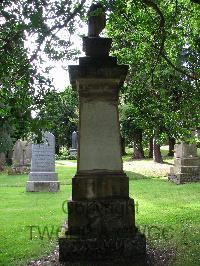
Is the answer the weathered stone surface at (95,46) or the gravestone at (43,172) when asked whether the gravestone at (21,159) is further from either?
the weathered stone surface at (95,46)

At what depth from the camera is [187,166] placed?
19.2 metres

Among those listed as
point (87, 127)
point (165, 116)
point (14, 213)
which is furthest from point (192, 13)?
point (14, 213)

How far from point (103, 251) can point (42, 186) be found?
33.6 feet

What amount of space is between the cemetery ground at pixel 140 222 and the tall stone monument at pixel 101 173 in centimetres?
65

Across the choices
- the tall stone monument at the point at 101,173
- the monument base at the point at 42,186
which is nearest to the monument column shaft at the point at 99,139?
the tall stone monument at the point at 101,173

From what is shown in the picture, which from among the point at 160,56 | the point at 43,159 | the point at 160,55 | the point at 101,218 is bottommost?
the point at 101,218

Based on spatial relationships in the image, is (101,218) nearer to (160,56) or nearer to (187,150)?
(160,56)

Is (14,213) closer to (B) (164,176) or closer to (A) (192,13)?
(A) (192,13)

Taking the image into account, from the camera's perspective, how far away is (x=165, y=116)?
34.0 ft

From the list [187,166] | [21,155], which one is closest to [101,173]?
[187,166]

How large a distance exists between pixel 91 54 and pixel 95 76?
0.57 metres

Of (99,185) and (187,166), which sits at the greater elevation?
(99,185)

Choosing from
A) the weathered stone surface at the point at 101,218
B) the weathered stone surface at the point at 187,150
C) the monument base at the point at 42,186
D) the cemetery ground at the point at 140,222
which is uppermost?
the weathered stone surface at the point at 187,150

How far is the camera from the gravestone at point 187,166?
1908cm
